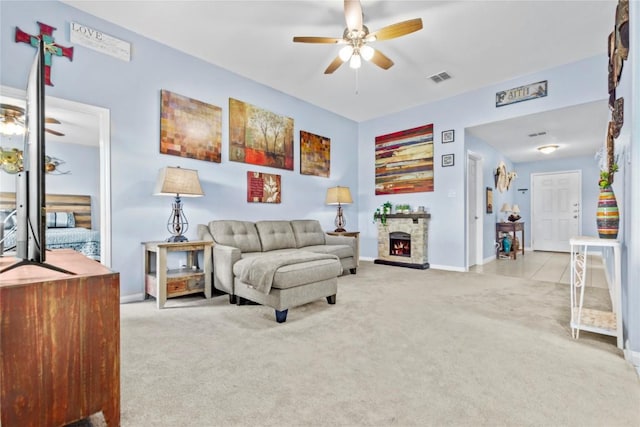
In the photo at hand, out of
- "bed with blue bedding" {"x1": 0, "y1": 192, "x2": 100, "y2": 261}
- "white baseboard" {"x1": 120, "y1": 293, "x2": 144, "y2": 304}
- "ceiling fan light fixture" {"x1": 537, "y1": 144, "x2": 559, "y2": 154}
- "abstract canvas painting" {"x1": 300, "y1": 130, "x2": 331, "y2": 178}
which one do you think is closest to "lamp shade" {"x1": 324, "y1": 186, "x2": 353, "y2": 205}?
"abstract canvas painting" {"x1": 300, "y1": 130, "x2": 331, "y2": 178}

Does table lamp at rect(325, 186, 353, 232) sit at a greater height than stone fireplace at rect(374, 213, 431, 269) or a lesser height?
greater

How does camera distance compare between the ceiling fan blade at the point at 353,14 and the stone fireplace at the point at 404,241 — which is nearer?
the ceiling fan blade at the point at 353,14

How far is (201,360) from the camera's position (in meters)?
1.82

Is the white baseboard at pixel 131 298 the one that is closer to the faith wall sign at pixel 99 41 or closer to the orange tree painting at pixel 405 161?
the faith wall sign at pixel 99 41

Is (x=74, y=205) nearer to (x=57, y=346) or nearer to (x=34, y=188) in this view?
(x=34, y=188)

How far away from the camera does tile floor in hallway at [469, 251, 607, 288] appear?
13.8 feet

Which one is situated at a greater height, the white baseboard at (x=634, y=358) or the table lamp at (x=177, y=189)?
the table lamp at (x=177, y=189)

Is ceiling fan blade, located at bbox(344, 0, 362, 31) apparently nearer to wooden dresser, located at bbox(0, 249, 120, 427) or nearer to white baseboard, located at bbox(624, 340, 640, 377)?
wooden dresser, located at bbox(0, 249, 120, 427)

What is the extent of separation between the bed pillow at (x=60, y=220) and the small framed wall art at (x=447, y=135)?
657 centimetres

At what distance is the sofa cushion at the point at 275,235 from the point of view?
3938 mm

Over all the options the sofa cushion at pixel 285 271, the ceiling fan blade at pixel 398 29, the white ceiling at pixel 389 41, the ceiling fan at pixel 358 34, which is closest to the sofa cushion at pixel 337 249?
the sofa cushion at pixel 285 271

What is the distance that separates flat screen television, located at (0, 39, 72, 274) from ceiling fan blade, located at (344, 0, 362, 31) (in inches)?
82.8

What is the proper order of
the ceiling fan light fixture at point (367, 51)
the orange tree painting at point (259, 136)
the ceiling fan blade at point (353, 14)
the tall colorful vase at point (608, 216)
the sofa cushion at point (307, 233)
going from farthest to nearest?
the sofa cushion at point (307, 233)
the orange tree painting at point (259, 136)
the ceiling fan light fixture at point (367, 51)
the ceiling fan blade at point (353, 14)
the tall colorful vase at point (608, 216)

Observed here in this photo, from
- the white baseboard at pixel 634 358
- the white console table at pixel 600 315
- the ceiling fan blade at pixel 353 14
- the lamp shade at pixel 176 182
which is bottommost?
the white baseboard at pixel 634 358
